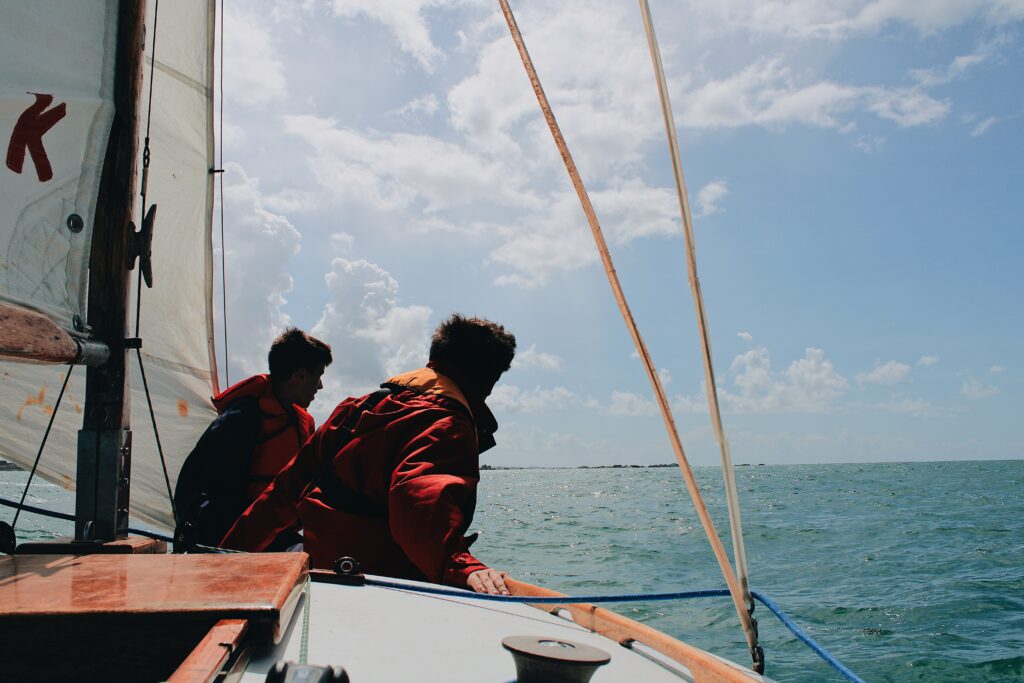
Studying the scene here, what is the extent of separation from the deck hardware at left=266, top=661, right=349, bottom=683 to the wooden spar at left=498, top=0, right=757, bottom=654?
86 cm

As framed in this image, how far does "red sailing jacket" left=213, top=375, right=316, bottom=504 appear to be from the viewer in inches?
133

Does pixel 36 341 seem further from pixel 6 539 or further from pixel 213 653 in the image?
pixel 213 653

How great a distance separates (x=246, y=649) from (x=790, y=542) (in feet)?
48.6

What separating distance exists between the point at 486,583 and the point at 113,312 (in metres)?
1.58

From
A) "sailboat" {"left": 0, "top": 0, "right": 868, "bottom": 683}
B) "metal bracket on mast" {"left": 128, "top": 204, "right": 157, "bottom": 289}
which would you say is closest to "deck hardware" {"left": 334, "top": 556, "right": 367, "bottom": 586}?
"sailboat" {"left": 0, "top": 0, "right": 868, "bottom": 683}

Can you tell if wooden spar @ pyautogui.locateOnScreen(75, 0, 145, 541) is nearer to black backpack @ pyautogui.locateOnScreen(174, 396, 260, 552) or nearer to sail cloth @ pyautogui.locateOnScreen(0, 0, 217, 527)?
black backpack @ pyautogui.locateOnScreen(174, 396, 260, 552)

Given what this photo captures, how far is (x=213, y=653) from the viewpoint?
1011 mm

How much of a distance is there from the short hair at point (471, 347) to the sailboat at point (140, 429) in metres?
0.68

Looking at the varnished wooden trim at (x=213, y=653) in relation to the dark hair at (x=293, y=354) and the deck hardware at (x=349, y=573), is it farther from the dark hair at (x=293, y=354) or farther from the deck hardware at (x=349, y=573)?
the dark hair at (x=293, y=354)

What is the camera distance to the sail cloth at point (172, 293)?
3.73 meters

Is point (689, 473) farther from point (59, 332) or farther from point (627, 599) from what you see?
point (59, 332)

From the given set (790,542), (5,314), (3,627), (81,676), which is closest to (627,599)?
(81,676)

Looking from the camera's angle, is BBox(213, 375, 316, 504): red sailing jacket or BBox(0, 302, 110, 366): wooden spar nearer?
BBox(0, 302, 110, 366): wooden spar

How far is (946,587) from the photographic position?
9211 millimetres
